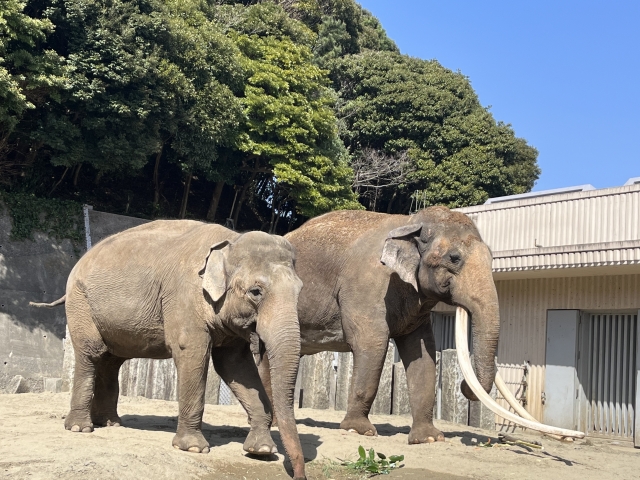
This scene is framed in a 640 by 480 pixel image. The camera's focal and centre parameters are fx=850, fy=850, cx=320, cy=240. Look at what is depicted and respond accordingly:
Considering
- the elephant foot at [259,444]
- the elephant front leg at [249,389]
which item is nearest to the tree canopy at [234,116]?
the elephant front leg at [249,389]

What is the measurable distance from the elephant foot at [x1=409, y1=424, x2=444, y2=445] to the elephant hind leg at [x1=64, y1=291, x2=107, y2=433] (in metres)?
3.67

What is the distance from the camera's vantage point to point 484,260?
31.0 feet

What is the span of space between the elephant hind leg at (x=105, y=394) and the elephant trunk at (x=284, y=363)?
9.94 ft

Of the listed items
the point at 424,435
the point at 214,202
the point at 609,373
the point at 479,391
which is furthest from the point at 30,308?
the point at 479,391

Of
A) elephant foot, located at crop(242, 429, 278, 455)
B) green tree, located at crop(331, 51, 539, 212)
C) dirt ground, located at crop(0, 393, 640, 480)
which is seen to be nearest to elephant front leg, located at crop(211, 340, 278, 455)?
elephant foot, located at crop(242, 429, 278, 455)

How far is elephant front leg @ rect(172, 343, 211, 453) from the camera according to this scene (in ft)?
27.0

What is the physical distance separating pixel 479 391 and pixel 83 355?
445cm

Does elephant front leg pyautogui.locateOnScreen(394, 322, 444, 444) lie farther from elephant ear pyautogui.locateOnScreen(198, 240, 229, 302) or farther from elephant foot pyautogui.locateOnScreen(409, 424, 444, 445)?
elephant ear pyautogui.locateOnScreen(198, 240, 229, 302)

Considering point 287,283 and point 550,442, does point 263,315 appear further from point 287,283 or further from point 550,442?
point 550,442

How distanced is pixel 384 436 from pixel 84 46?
21.2m

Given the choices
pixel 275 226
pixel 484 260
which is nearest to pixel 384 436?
pixel 484 260

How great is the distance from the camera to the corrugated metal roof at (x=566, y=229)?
16.4 m

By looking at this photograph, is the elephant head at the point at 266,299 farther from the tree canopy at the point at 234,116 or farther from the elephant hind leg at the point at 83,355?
the tree canopy at the point at 234,116

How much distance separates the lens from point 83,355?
9680 millimetres
